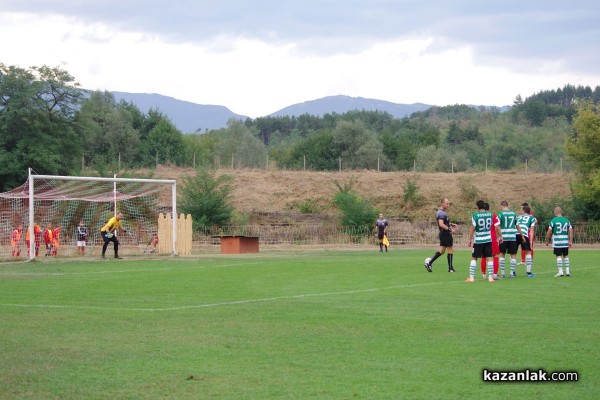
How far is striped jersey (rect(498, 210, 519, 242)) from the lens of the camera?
2358cm

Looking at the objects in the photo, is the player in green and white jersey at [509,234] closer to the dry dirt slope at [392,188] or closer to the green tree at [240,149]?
the dry dirt slope at [392,188]

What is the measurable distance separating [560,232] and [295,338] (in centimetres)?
1413

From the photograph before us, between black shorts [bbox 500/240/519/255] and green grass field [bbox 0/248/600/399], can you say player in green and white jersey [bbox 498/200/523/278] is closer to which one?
black shorts [bbox 500/240/519/255]

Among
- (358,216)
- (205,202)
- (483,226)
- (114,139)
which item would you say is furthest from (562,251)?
(114,139)

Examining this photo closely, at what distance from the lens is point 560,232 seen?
24.2 meters

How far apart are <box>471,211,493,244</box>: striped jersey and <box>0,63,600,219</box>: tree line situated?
1618 inches

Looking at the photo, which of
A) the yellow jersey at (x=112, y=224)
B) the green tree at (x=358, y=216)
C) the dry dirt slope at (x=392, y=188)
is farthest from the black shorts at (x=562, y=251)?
the dry dirt slope at (x=392, y=188)

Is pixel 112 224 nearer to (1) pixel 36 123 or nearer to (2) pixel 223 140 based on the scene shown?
(1) pixel 36 123

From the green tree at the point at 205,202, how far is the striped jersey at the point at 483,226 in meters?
35.9

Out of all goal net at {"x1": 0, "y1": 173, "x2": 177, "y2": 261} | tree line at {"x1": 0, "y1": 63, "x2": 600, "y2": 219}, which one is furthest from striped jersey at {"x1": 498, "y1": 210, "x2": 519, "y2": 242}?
tree line at {"x1": 0, "y1": 63, "x2": 600, "y2": 219}

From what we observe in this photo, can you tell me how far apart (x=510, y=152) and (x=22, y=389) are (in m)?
112

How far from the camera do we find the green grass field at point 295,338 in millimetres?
8914

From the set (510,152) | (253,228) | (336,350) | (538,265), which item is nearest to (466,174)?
(253,228)

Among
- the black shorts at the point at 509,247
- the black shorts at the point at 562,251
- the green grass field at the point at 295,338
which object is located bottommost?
the green grass field at the point at 295,338
